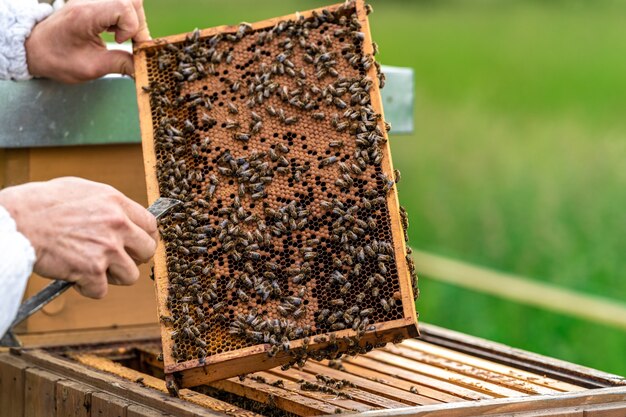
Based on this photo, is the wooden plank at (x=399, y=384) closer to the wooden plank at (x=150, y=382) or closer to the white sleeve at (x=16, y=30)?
the wooden plank at (x=150, y=382)

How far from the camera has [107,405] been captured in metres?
3.26

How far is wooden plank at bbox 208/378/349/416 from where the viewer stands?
10.5 ft

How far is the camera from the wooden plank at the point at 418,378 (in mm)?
3346

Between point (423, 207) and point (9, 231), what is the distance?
35.5 ft

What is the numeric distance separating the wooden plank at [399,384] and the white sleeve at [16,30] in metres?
1.78

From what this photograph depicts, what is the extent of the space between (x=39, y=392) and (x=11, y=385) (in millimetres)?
244

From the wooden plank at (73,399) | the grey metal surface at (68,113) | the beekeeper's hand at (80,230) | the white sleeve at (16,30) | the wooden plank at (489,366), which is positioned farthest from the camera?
the white sleeve at (16,30)

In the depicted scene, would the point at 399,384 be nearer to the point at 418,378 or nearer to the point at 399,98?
the point at 418,378

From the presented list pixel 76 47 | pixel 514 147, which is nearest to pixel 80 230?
pixel 76 47

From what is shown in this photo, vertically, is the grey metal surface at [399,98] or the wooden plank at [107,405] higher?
the grey metal surface at [399,98]

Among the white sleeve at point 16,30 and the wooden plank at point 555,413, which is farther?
the white sleeve at point 16,30

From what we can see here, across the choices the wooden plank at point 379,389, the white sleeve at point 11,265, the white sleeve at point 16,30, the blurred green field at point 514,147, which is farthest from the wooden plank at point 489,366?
the blurred green field at point 514,147

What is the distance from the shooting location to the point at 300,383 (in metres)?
3.53

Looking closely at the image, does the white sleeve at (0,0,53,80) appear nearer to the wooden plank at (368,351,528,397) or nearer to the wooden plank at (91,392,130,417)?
the wooden plank at (91,392,130,417)
